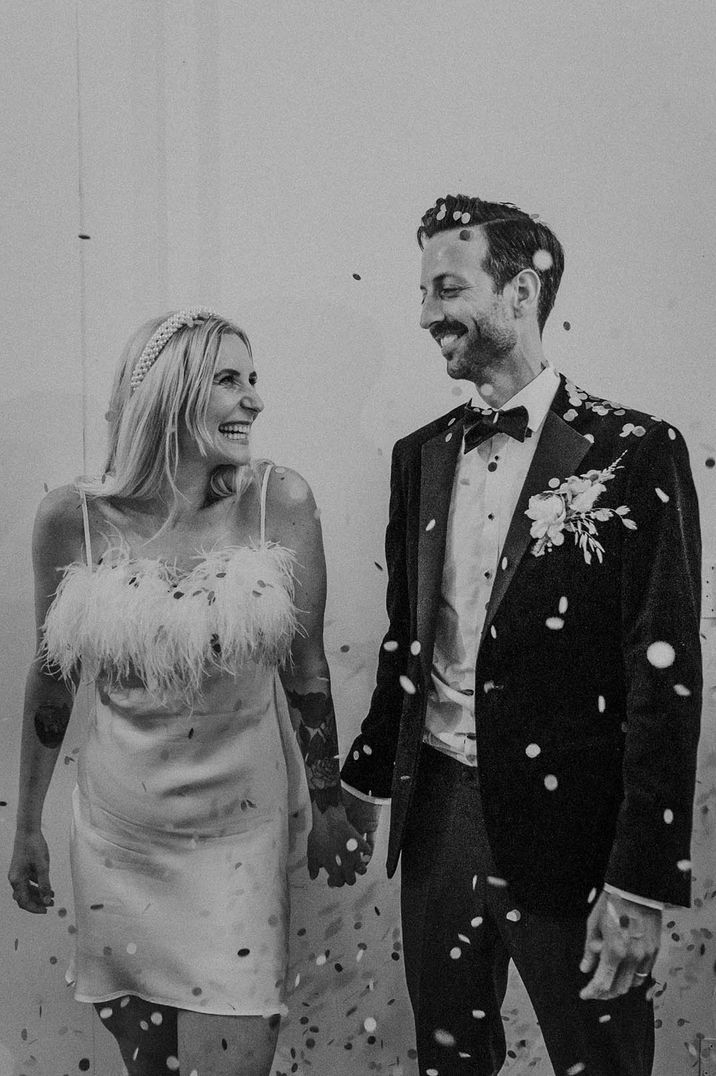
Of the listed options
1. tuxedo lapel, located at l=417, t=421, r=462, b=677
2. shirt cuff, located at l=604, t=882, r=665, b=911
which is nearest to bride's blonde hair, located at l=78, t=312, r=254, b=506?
tuxedo lapel, located at l=417, t=421, r=462, b=677

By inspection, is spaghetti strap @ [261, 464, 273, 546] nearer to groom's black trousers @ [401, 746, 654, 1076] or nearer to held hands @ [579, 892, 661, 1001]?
groom's black trousers @ [401, 746, 654, 1076]

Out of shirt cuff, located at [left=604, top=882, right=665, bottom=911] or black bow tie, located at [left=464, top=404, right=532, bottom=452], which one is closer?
shirt cuff, located at [left=604, top=882, right=665, bottom=911]

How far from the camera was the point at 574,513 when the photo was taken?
4.54 feet

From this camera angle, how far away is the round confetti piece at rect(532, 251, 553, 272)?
150cm

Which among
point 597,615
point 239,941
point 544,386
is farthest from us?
point 239,941

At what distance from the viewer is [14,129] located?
1.67 m

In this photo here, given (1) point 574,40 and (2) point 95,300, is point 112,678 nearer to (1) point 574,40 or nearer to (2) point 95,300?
(2) point 95,300

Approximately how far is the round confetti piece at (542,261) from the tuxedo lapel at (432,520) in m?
Answer: 0.29

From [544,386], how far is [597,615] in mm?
379

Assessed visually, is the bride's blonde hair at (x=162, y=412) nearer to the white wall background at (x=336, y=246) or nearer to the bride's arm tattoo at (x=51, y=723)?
the white wall background at (x=336, y=246)

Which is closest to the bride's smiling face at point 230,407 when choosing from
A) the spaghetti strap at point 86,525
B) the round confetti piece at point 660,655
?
the spaghetti strap at point 86,525

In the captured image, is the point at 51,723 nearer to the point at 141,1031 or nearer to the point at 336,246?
the point at 141,1031

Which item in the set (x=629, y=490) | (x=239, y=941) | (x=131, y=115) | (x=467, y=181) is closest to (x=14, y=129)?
(x=131, y=115)

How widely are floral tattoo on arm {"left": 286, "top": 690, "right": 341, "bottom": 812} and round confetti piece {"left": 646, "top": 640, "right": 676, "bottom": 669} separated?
0.57 m
